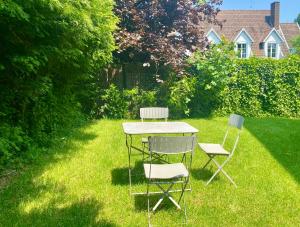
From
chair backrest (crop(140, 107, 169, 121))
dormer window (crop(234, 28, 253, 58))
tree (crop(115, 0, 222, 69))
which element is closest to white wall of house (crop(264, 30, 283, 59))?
dormer window (crop(234, 28, 253, 58))

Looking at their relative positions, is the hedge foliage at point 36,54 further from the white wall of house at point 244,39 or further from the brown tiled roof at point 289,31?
the brown tiled roof at point 289,31

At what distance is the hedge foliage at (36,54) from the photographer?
534cm

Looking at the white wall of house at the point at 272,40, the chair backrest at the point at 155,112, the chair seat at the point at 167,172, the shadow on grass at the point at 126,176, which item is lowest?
the shadow on grass at the point at 126,176

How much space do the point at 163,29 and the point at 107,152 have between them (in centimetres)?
599

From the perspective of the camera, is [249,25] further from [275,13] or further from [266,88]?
[266,88]

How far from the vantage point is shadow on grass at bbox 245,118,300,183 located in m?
6.48

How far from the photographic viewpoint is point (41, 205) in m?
4.34

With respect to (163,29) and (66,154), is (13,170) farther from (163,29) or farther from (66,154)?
(163,29)

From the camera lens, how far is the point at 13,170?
5.75 metres

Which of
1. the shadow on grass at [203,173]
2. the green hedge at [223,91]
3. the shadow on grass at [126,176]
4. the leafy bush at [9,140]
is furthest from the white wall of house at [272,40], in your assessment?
the leafy bush at [9,140]

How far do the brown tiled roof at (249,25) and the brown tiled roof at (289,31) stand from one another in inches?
162

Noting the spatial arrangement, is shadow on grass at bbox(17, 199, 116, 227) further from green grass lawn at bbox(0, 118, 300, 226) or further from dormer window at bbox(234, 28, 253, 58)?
dormer window at bbox(234, 28, 253, 58)

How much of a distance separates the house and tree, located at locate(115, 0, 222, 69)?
16226 millimetres

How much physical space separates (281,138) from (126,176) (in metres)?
4.97
